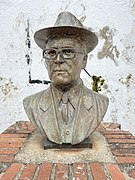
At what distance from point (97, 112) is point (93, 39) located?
452 millimetres

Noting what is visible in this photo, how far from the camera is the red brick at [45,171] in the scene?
141cm

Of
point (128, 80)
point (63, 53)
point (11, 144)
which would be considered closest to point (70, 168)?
point (11, 144)

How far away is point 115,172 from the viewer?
1462 millimetres

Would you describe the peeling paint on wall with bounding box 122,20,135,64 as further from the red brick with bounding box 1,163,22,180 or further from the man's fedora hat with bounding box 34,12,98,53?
the red brick with bounding box 1,163,22,180

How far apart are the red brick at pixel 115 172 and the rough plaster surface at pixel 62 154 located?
7 cm

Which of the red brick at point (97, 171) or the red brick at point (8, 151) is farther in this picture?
the red brick at point (8, 151)

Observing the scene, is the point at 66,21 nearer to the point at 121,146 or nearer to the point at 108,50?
the point at 121,146

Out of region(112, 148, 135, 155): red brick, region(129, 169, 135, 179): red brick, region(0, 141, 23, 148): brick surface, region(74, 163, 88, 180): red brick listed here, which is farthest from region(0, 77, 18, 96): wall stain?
region(129, 169, 135, 179): red brick

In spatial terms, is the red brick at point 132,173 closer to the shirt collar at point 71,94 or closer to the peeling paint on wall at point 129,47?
the shirt collar at point 71,94

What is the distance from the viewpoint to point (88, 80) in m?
3.06

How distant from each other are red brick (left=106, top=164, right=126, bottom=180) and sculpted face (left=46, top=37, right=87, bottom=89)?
1.77 feet

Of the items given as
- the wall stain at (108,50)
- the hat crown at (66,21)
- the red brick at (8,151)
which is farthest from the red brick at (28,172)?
the wall stain at (108,50)

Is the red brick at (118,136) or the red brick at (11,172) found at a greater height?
the red brick at (11,172)

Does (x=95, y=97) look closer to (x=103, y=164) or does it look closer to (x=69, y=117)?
(x=69, y=117)
